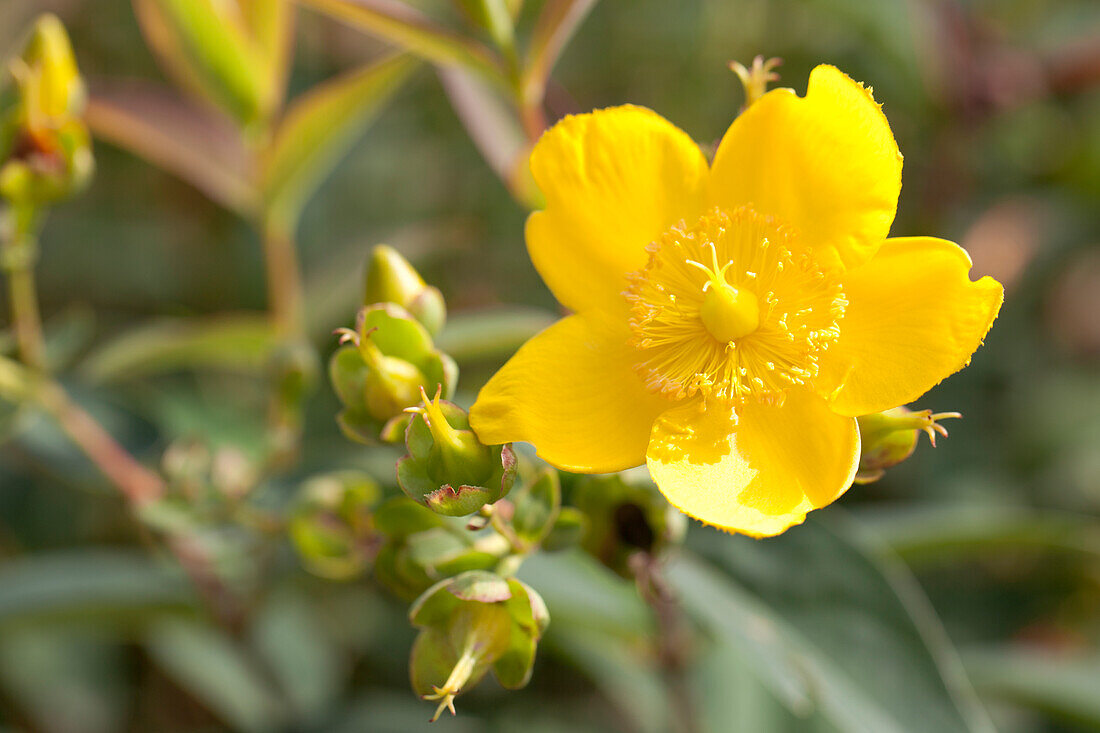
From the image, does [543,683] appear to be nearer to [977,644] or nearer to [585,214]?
[977,644]

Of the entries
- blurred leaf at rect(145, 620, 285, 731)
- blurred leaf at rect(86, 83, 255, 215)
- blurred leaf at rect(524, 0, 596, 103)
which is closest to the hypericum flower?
blurred leaf at rect(524, 0, 596, 103)

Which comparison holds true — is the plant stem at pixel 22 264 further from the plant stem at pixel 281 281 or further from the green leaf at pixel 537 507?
the green leaf at pixel 537 507

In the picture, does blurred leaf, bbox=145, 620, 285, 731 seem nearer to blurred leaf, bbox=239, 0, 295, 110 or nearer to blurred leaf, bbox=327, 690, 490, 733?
blurred leaf, bbox=327, 690, 490, 733

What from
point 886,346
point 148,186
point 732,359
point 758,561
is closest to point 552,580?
point 758,561

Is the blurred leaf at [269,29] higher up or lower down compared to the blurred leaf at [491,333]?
higher up

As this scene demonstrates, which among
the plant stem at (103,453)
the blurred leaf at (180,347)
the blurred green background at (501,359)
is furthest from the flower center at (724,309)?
the plant stem at (103,453)

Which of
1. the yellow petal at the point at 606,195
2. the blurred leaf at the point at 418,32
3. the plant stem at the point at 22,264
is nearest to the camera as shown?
the yellow petal at the point at 606,195
